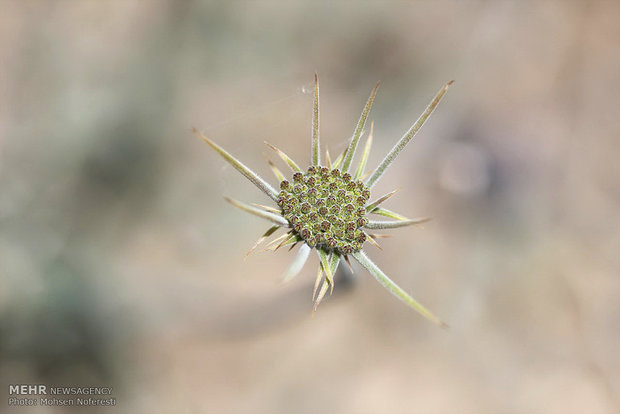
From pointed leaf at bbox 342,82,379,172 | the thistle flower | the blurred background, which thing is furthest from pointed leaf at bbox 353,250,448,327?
the blurred background

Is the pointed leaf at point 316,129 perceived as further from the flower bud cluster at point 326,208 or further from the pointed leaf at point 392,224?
the pointed leaf at point 392,224

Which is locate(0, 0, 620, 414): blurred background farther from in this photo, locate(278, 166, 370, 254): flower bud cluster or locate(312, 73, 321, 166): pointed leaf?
locate(312, 73, 321, 166): pointed leaf

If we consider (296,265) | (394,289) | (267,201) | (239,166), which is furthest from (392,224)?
(267,201)

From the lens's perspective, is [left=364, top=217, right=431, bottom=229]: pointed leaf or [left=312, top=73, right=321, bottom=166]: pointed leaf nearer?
[left=364, top=217, right=431, bottom=229]: pointed leaf

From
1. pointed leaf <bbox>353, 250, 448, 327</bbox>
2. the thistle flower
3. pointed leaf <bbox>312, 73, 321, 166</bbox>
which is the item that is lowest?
pointed leaf <bbox>353, 250, 448, 327</bbox>

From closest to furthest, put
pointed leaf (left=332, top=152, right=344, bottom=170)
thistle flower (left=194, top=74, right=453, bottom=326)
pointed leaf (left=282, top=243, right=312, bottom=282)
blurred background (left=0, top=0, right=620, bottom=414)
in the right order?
pointed leaf (left=282, top=243, right=312, bottom=282) < thistle flower (left=194, top=74, right=453, bottom=326) < pointed leaf (left=332, top=152, right=344, bottom=170) < blurred background (left=0, top=0, right=620, bottom=414)

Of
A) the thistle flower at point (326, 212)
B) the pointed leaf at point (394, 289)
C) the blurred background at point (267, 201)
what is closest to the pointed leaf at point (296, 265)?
the thistle flower at point (326, 212)

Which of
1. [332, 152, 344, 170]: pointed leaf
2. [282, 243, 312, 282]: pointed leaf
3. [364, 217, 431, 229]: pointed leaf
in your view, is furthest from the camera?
[332, 152, 344, 170]: pointed leaf
